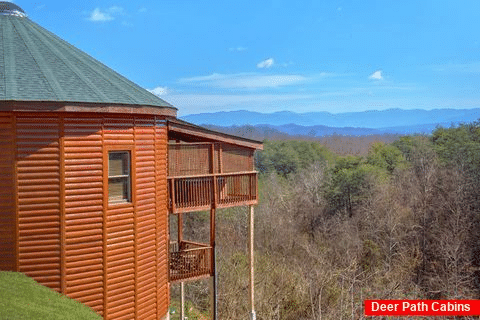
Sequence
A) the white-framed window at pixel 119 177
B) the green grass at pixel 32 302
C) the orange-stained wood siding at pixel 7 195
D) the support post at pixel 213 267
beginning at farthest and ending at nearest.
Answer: the support post at pixel 213 267, the white-framed window at pixel 119 177, the orange-stained wood siding at pixel 7 195, the green grass at pixel 32 302

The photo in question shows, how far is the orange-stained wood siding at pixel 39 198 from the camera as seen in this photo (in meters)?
11.8

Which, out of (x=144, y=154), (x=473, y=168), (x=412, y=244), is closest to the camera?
(x=144, y=154)

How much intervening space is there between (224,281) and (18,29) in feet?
57.1

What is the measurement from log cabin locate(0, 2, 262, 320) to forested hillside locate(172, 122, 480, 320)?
30.3 ft

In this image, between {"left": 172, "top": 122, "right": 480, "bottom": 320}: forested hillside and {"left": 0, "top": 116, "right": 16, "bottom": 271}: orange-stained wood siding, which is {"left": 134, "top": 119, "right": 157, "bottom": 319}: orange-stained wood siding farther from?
{"left": 172, "top": 122, "right": 480, "bottom": 320}: forested hillside

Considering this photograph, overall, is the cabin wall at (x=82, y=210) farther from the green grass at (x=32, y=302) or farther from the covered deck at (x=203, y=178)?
the covered deck at (x=203, y=178)

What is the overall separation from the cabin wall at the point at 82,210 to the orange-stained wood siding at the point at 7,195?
0.02 meters

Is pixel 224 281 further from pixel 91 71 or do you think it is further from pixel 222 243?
pixel 91 71

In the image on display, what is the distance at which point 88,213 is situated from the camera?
492 inches

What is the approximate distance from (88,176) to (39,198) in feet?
4.02

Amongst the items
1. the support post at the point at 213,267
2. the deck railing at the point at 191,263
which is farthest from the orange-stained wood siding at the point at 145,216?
the support post at the point at 213,267

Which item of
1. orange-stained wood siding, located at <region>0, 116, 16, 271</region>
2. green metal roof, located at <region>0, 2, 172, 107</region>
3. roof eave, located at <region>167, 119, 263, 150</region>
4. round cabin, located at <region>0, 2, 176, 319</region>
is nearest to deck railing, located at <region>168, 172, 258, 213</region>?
round cabin, located at <region>0, 2, 176, 319</region>

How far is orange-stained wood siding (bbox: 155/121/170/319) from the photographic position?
14266mm

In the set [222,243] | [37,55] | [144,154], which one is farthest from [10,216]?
[222,243]
